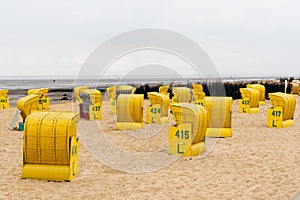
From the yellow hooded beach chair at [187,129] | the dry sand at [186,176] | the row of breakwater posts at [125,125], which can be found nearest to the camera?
the dry sand at [186,176]

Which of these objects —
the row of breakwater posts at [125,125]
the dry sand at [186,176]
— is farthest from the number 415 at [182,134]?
the dry sand at [186,176]

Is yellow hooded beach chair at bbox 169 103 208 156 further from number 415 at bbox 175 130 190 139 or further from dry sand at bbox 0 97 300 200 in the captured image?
dry sand at bbox 0 97 300 200

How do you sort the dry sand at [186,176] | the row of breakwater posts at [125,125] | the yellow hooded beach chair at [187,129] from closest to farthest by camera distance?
the dry sand at [186,176], the row of breakwater posts at [125,125], the yellow hooded beach chair at [187,129]

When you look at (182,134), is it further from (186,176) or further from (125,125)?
(125,125)

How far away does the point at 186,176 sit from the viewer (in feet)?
28.5

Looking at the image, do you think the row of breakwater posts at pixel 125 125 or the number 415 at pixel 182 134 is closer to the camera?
the row of breakwater posts at pixel 125 125

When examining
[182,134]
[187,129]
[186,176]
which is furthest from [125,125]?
[186,176]

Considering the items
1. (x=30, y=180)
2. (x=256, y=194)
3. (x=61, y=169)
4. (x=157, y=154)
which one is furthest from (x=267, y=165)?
(x=30, y=180)

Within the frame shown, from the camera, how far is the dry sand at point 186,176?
733 cm

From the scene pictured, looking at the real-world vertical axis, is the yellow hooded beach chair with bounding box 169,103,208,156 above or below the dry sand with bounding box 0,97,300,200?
above

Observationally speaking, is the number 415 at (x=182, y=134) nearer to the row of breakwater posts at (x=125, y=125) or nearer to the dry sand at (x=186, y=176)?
the row of breakwater posts at (x=125, y=125)

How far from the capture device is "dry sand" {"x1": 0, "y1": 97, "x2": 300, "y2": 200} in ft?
24.0

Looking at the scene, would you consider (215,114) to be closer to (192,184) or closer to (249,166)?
(249,166)

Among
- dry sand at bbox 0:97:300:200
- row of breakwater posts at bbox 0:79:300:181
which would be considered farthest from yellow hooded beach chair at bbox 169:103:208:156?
dry sand at bbox 0:97:300:200
